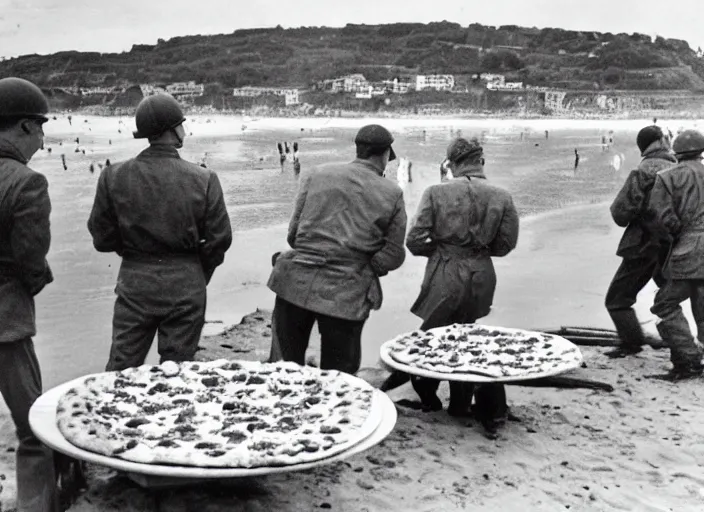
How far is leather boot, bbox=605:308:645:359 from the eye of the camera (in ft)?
24.5

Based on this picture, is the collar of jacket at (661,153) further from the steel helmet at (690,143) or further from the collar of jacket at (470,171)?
the collar of jacket at (470,171)

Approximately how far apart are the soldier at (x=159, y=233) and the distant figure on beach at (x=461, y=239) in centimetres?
163

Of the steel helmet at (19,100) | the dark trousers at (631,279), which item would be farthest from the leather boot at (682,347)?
the steel helmet at (19,100)

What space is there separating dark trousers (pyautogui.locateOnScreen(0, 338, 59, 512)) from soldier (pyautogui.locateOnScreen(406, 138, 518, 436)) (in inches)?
104

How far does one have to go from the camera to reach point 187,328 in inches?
180

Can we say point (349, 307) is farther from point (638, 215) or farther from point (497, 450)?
point (638, 215)

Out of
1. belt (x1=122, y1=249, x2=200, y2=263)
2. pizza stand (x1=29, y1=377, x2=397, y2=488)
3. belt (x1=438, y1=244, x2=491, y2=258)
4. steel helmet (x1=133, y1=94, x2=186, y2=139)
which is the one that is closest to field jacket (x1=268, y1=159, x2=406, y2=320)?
belt (x1=438, y1=244, x2=491, y2=258)

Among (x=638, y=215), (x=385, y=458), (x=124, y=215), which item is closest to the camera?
(x=124, y=215)

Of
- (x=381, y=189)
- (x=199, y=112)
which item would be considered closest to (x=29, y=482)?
(x=381, y=189)

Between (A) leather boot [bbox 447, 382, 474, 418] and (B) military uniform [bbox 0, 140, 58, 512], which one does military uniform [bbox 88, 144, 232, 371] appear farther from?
(A) leather boot [bbox 447, 382, 474, 418]

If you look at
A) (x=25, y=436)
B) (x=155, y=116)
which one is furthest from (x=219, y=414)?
(x=155, y=116)

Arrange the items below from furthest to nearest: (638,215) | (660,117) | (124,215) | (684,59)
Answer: (684,59) < (660,117) < (638,215) < (124,215)

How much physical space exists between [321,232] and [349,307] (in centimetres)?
51

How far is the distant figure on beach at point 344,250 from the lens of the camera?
16.6ft
